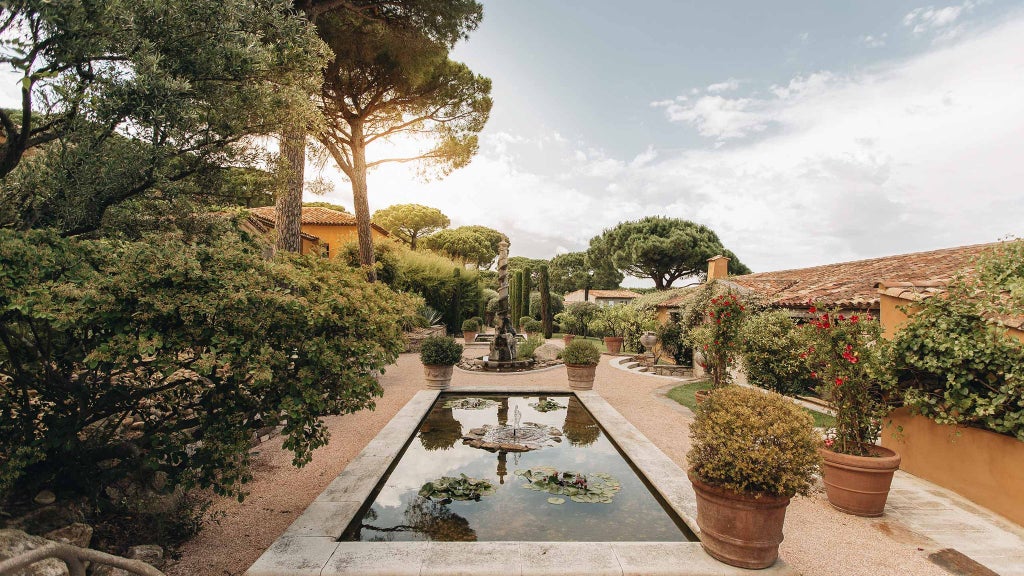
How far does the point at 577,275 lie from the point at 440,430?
41.9m

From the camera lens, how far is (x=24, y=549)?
7.89 feet

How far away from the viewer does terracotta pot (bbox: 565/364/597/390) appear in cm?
947

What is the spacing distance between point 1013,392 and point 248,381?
6.72 meters

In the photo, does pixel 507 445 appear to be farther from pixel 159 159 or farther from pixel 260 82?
pixel 260 82

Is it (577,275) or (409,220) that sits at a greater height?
(409,220)

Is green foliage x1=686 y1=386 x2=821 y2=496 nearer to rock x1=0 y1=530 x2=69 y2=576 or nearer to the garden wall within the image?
the garden wall

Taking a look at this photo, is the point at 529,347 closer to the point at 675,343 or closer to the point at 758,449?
the point at 675,343

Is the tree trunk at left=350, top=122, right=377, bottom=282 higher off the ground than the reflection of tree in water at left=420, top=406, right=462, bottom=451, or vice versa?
the tree trunk at left=350, top=122, right=377, bottom=282

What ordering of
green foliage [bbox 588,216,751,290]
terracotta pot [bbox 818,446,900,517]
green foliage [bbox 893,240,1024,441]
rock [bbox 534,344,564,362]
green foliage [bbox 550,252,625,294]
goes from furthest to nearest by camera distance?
green foliage [bbox 550,252,625,294] → green foliage [bbox 588,216,751,290] → rock [bbox 534,344,564,362] → terracotta pot [bbox 818,446,900,517] → green foliage [bbox 893,240,1024,441]

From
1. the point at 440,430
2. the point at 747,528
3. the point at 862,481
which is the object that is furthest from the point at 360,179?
the point at 862,481

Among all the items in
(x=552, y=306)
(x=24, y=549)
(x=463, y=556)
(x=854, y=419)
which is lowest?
(x=463, y=556)

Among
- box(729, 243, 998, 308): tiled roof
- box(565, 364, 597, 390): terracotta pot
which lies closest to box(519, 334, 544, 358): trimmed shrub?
box(565, 364, 597, 390): terracotta pot

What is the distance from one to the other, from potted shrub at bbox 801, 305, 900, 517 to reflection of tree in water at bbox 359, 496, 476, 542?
358 centimetres

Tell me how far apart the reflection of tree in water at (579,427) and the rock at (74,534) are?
5041 mm
